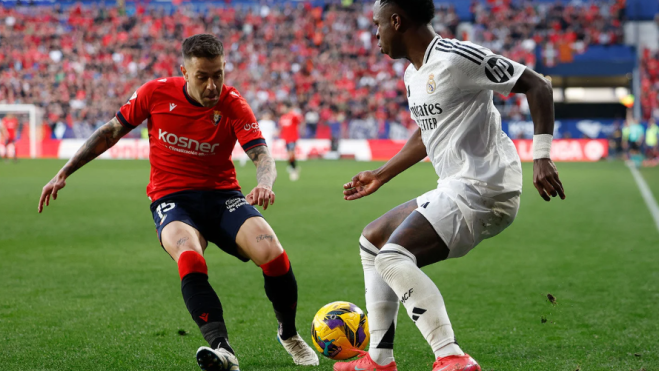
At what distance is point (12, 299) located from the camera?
20.3ft

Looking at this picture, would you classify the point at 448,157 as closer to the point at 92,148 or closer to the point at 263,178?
the point at 263,178

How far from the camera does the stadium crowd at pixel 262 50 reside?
36.0m

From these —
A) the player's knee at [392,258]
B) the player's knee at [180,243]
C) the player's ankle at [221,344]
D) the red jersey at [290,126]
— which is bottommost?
the red jersey at [290,126]

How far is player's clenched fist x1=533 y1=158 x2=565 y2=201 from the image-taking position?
328cm

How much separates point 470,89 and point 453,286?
373cm

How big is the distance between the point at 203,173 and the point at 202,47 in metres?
0.85

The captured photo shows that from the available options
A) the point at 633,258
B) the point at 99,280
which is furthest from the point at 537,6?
the point at 99,280

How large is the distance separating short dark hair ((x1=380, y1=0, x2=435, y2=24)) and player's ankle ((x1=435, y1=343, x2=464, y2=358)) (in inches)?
61.8

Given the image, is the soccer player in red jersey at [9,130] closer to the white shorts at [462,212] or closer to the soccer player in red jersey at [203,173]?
the soccer player in red jersey at [203,173]

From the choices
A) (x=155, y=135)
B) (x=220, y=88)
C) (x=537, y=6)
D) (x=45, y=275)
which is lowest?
(x=45, y=275)

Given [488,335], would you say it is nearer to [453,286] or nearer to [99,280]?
[453,286]

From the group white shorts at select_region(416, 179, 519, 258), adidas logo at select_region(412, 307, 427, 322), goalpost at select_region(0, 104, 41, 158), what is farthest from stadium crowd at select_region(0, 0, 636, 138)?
adidas logo at select_region(412, 307, 427, 322)

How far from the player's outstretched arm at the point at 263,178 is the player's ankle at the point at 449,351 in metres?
1.29

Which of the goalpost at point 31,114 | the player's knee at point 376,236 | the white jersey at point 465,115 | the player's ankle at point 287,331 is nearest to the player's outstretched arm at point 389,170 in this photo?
the player's knee at point 376,236
